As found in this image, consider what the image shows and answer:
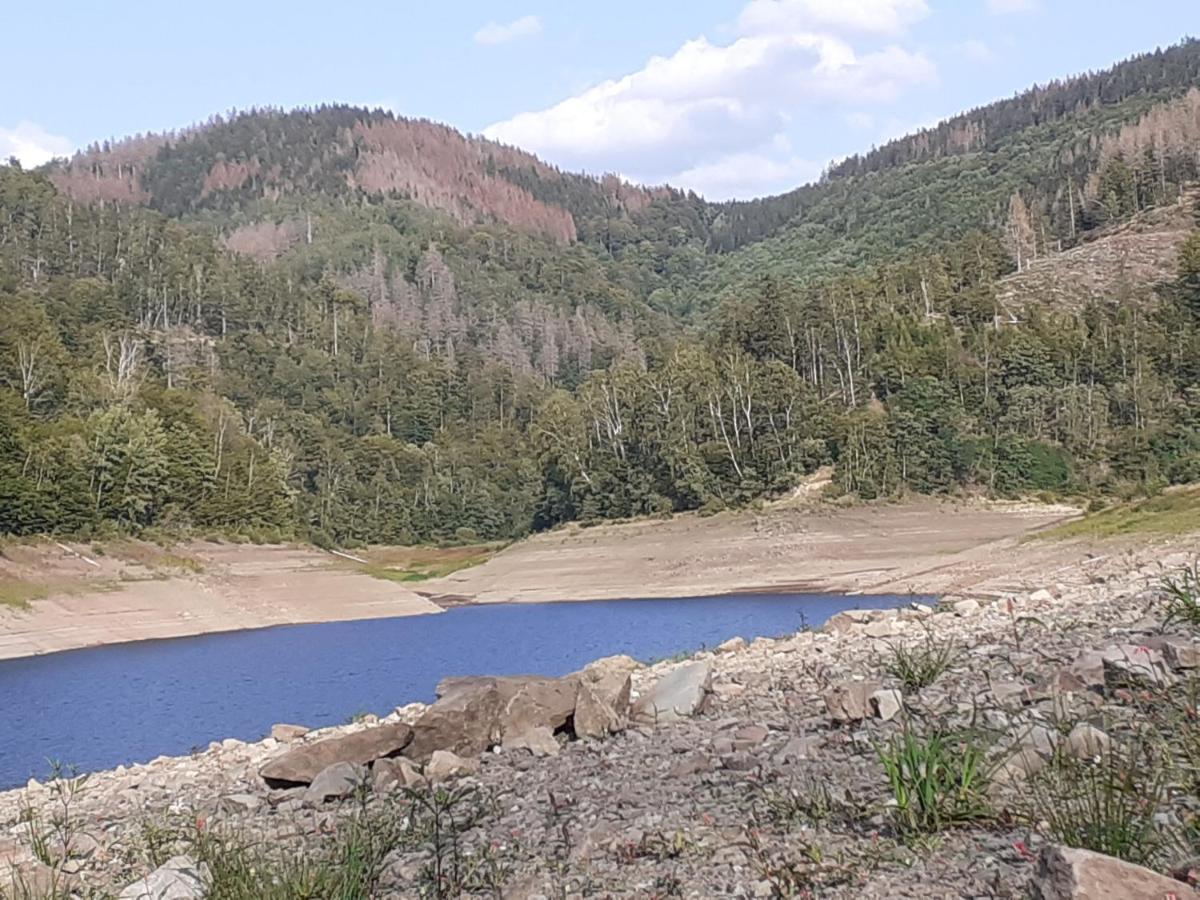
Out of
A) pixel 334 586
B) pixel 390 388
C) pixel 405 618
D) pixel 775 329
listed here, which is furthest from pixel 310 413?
pixel 405 618

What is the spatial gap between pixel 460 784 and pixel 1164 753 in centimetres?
388

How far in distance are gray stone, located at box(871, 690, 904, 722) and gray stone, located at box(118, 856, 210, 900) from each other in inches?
133

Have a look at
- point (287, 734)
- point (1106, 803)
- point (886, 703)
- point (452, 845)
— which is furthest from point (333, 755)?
point (1106, 803)

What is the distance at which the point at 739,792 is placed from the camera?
16.1ft

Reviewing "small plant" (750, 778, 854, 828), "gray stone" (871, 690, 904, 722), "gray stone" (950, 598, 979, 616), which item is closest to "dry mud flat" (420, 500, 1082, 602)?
"gray stone" (950, 598, 979, 616)

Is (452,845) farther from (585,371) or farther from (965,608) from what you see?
(585,371)

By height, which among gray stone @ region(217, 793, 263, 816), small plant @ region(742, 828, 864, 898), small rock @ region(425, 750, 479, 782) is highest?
small plant @ region(742, 828, 864, 898)

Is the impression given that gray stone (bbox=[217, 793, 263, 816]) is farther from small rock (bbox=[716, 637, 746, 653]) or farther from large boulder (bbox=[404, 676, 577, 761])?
small rock (bbox=[716, 637, 746, 653])

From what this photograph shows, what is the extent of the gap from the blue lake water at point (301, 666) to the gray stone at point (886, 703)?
39.4 feet

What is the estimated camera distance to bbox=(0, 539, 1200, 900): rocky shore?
3602mm

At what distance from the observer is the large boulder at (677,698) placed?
296 inches

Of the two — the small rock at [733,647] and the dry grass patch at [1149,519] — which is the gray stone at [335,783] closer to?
the small rock at [733,647]

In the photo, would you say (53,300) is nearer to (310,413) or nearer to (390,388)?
(310,413)

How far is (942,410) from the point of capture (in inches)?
2426
